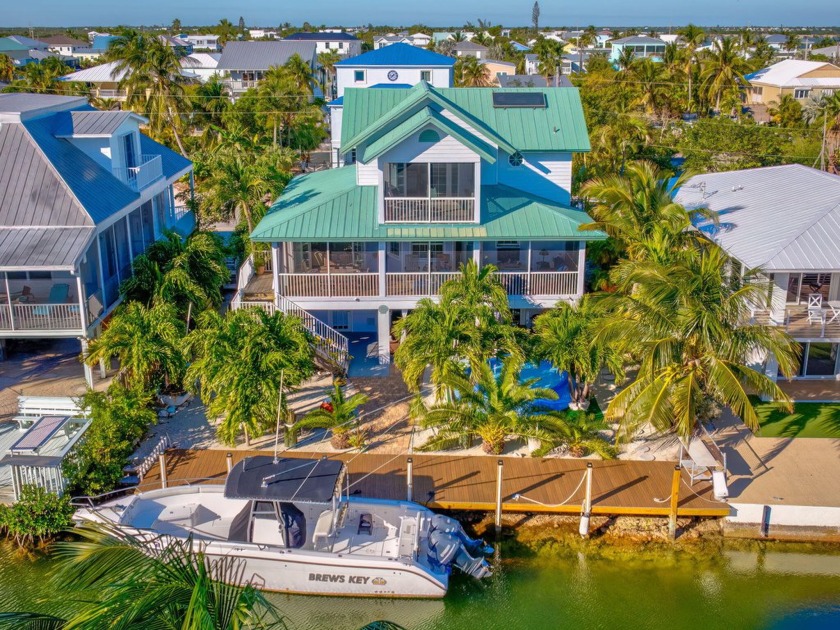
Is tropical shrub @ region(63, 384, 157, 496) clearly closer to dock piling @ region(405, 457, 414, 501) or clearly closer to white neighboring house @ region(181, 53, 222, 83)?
dock piling @ region(405, 457, 414, 501)

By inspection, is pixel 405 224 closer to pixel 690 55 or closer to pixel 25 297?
pixel 25 297

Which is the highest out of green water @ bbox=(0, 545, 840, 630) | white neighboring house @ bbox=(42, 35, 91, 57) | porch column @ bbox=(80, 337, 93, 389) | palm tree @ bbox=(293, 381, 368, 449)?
white neighboring house @ bbox=(42, 35, 91, 57)

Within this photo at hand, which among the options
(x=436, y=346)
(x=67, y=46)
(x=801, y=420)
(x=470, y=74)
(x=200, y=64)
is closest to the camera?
(x=436, y=346)

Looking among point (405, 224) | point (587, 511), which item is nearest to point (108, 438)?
point (405, 224)

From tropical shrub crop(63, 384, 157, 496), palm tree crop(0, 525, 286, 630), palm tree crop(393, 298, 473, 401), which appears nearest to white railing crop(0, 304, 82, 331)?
tropical shrub crop(63, 384, 157, 496)

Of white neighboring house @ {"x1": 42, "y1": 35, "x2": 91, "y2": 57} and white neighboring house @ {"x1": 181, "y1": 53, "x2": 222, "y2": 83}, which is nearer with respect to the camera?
white neighboring house @ {"x1": 181, "y1": 53, "x2": 222, "y2": 83}

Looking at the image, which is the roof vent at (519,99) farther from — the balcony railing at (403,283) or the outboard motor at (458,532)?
the outboard motor at (458,532)
